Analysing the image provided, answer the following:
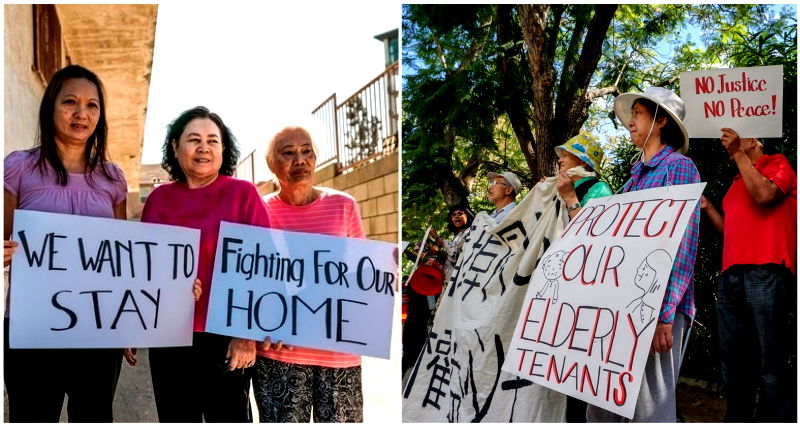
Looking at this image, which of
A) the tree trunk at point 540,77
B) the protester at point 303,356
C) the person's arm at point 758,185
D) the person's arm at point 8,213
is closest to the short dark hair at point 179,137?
the protester at point 303,356

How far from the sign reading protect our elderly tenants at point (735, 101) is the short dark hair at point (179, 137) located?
86.3 inches

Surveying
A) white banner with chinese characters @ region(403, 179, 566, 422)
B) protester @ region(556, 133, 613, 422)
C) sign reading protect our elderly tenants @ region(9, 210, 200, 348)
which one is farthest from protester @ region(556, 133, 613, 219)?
sign reading protect our elderly tenants @ region(9, 210, 200, 348)

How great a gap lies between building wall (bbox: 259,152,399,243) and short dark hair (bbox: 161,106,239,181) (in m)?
5.44

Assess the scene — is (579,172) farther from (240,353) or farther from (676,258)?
(240,353)

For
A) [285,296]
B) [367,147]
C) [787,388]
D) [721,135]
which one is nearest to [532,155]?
[367,147]

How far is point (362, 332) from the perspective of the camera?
2.82 meters

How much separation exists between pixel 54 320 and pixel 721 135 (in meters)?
2.94

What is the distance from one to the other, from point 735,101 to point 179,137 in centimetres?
251

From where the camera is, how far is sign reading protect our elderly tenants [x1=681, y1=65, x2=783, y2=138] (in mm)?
3230

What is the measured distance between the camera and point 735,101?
3295mm

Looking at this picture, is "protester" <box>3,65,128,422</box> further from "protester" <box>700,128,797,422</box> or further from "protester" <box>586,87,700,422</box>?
"protester" <box>700,128,797,422</box>

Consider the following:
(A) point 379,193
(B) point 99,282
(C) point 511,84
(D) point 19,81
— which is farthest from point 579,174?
(A) point 379,193

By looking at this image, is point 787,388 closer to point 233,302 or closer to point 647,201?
point 647,201

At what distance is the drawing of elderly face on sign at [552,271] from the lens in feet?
9.75
